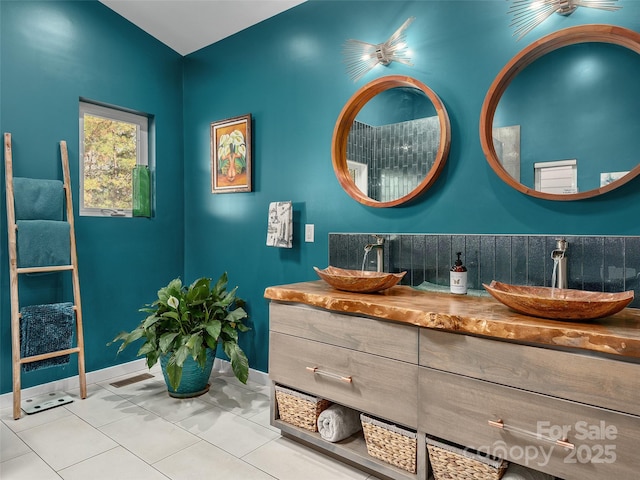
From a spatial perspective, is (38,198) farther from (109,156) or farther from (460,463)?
(460,463)

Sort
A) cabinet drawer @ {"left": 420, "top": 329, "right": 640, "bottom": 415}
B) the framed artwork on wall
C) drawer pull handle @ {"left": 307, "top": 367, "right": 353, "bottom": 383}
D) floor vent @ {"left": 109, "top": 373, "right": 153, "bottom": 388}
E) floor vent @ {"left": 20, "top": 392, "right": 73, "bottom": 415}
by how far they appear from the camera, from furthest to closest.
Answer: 1. the framed artwork on wall
2. floor vent @ {"left": 109, "top": 373, "right": 153, "bottom": 388}
3. floor vent @ {"left": 20, "top": 392, "right": 73, "bottom": 415}
4. drawer pull handle @ {"left": 307, "top": 367, "right": 353, "bottom": 383}
5. cabinet drawer @ {"left": 420, "top": 329, "right": 640, "bottom": 415}

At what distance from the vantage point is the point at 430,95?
2170 millimetres

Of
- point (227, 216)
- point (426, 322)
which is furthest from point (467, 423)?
point (227, 216)

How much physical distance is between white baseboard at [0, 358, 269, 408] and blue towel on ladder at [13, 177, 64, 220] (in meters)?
1.12

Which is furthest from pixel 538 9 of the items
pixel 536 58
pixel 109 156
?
pixel 109 156

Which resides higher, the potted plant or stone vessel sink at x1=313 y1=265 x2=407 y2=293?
stone vessel sink at x1=313 y1=265 x2=407 y2=293

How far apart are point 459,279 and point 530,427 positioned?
0.72m

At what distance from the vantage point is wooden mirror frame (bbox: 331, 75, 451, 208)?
2.13m

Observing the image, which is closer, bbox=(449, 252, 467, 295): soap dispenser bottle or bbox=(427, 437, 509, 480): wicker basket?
bbox=(427, 437, 509, 480): wicker basket

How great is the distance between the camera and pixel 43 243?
2604 millimetres

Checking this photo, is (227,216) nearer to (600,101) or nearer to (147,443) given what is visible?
(147,443)

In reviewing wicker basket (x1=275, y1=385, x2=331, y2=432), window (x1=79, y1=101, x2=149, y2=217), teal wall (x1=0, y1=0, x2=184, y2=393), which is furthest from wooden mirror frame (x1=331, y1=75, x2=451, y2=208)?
window (x1=79, y1=101, x2=149, y2=217)

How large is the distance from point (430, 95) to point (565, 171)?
758 millimetres

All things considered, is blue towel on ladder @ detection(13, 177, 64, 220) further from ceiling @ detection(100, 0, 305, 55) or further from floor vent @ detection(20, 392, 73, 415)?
ceiling @ detection(100, 0, 305, 55)
